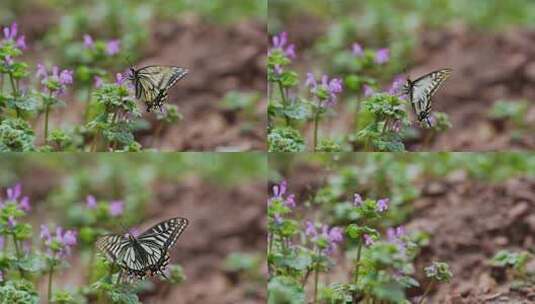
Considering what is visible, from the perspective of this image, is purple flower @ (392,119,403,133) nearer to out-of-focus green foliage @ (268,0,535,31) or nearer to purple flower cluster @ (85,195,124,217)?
out-of-focus green foliage @ (268,0,535,31)

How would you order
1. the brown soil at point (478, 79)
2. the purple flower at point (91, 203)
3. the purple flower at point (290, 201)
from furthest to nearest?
the brown soil at point (478, 79), the purple flower at point (91, 203), the purple flower at point (290, 201)

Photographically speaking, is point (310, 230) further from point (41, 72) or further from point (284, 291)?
point (41, 72)

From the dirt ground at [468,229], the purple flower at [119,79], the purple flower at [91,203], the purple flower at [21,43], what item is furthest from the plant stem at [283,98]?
the purple flower at [21,43]

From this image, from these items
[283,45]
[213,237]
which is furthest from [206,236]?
[283,45]

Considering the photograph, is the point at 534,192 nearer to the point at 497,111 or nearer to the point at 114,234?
the point at 497,111

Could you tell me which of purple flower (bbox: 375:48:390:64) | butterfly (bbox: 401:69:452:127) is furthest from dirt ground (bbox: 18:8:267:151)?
butterfly (bbox: 401:69:452:127)

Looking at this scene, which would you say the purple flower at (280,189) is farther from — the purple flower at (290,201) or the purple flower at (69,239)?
the purple flower at (69,239)
